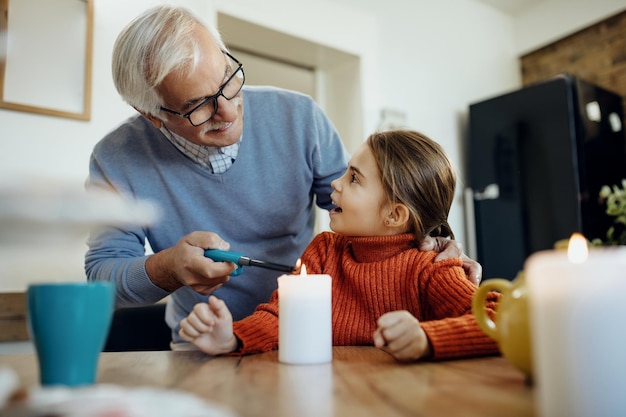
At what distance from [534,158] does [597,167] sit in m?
0.35

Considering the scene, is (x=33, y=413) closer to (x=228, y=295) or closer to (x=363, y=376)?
(x=363, y=376)

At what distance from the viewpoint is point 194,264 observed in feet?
3.29

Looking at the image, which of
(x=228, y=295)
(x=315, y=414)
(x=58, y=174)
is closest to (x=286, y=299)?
(x=315, y=414)

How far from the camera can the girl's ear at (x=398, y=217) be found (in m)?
1.10

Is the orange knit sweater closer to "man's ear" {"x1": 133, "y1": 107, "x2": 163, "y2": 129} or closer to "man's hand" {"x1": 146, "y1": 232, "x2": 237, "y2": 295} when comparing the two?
"man's hand" {"x1": 146, "y1": 232, "x2": 237, "y2": 295}

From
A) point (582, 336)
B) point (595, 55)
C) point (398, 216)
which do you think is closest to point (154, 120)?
point (398, 216)

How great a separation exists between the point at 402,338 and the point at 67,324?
385 mm

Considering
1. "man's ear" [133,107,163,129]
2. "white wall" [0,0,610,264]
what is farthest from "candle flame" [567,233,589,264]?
"white wall" [0,0,610,264]

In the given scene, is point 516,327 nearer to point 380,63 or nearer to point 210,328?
point 210,328

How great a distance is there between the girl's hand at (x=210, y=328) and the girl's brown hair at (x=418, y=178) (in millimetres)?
468

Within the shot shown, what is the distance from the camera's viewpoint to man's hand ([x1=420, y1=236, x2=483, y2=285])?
3.32ft

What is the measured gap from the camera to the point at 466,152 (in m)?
3.51

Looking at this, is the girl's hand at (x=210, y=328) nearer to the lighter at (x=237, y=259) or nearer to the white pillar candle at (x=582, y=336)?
the lighter at (x=237, y=259)

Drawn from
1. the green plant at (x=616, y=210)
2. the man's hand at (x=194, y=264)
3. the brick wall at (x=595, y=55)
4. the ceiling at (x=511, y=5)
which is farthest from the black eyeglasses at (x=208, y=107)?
the ceiling at (x=511, y=5)
